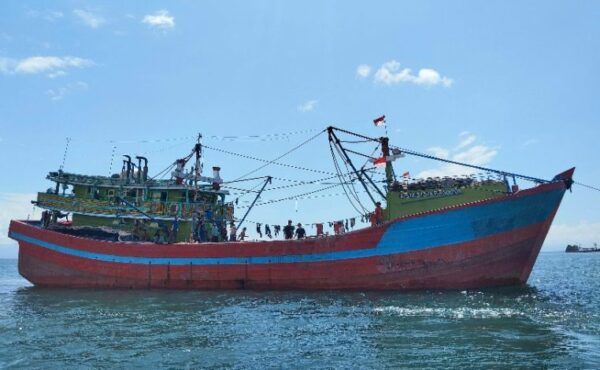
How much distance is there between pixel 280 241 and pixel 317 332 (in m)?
9.94

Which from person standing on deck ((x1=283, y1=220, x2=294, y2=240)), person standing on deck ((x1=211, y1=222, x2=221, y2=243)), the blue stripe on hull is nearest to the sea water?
the blue stripe on hull

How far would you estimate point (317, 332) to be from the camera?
12.3 meters

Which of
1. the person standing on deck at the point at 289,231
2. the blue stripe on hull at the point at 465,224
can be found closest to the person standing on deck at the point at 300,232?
the person standing on deck at the point at 289,231

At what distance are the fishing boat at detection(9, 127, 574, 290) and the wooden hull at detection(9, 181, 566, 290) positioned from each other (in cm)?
5

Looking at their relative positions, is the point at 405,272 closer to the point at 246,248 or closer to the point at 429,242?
the point at 429,242

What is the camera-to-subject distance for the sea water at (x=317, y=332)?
9.64 m

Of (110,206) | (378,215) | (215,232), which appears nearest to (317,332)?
(378,215)

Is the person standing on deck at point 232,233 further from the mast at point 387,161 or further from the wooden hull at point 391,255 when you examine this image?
the mast at point 387,161

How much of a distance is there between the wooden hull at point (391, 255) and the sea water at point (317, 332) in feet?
3.62

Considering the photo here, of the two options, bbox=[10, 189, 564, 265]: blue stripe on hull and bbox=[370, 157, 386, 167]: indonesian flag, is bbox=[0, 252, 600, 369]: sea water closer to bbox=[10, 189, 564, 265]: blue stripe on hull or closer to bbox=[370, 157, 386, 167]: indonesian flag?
bbox=[10, 189, 564, 265]: blue stripe on hull

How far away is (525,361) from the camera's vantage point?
360 inches

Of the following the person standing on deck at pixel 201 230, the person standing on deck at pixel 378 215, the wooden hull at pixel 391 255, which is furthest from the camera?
the person standing on deck at pixel 201 230

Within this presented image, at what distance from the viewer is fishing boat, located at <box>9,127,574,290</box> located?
62.8ft

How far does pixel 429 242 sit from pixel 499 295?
345cm
